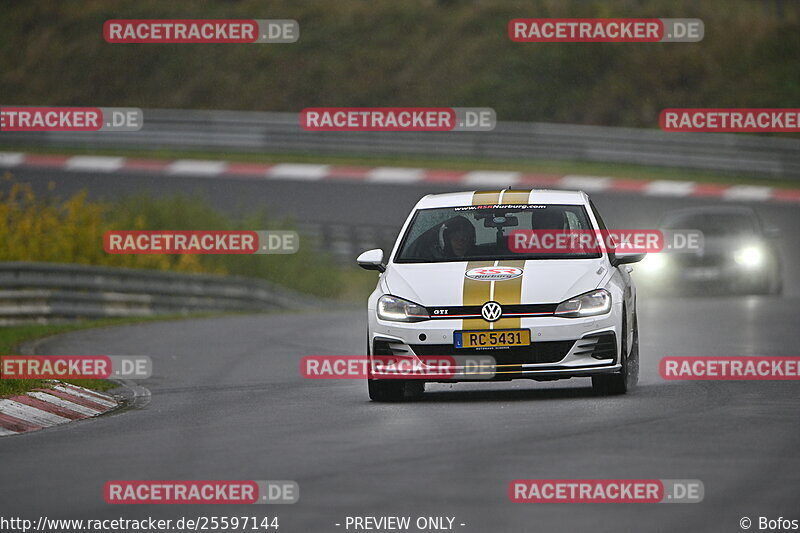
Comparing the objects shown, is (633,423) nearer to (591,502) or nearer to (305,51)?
(591,502)

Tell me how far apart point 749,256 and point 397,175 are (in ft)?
55.5

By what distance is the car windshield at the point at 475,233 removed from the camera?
1293cm

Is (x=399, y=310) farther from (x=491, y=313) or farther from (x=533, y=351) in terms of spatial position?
(x=533, y=351)

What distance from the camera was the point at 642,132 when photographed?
4391 cm

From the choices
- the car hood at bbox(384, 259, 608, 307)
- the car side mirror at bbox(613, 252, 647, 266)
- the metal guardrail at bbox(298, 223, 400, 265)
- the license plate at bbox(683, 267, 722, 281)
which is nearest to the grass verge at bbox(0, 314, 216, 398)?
the car hood at bbox(384, 259, 608, 307)

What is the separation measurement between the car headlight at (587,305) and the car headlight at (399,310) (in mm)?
969

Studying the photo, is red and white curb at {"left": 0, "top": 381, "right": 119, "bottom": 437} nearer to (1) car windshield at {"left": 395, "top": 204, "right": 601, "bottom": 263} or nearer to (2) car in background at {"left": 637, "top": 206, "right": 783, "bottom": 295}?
(1) car windshield at {"left": 395, "top": 204, "right": 601, "bottom": 263}

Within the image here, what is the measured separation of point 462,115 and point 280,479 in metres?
44.0

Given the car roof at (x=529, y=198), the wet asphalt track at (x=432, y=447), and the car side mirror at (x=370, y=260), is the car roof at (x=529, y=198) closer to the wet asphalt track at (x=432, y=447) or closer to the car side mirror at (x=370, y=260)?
the car side mirror at (x=370, y=260)

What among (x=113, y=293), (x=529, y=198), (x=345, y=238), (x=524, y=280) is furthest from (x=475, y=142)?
(x=524, y=280)

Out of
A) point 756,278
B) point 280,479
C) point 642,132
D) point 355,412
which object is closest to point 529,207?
point 355,412

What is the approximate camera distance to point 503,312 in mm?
12039

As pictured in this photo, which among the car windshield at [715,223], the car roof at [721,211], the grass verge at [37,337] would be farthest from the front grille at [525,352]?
the car roof at [721,211]

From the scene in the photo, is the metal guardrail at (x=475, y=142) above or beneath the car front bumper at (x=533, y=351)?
above
